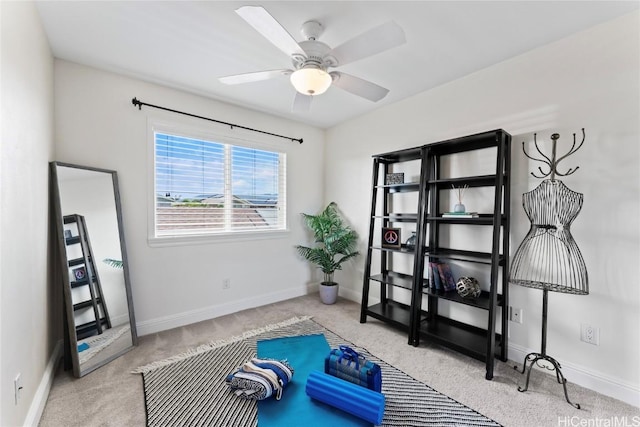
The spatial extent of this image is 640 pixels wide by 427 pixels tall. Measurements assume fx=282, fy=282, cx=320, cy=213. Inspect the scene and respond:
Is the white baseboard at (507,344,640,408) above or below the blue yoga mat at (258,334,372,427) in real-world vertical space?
above

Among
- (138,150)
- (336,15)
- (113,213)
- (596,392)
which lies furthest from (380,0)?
(596,392)

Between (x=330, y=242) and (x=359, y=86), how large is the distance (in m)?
2.15

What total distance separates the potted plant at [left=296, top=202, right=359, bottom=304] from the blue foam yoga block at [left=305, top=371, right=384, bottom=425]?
1.88 m

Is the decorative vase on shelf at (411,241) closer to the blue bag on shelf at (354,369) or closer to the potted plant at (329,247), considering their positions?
the potted plant at (329,247)

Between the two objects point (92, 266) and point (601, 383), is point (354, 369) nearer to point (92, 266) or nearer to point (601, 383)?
Answer: point (601, 383)

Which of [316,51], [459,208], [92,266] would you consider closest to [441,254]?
[459,208]

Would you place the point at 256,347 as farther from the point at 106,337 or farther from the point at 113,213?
the point at 113,213

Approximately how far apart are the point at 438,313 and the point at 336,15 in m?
2.81

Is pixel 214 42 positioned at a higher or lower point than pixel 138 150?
higher

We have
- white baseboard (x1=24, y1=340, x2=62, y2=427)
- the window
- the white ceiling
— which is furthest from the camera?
the window

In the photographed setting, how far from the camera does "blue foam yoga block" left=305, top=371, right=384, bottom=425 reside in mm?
1614

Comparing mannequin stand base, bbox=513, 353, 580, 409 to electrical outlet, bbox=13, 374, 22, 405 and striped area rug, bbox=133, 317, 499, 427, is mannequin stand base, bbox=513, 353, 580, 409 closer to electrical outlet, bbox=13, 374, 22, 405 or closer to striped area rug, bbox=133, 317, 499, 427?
striped area rug, bbox=133, 317, 499, 427

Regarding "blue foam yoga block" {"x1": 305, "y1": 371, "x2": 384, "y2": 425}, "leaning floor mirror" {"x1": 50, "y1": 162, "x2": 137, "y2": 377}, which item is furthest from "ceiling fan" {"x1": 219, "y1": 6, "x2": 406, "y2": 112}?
"blue foam yoga block" {"x1": 305, "y1": 371, "x2": 384, "y2": 425}

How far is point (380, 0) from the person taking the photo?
175 centimetres
